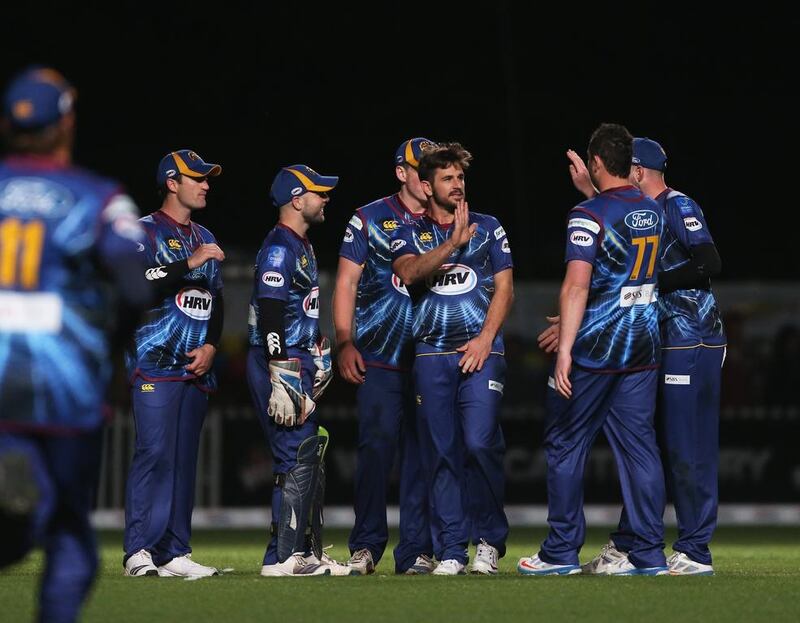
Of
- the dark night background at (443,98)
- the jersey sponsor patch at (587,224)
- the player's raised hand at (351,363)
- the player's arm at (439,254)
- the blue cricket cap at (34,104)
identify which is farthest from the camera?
the dark night background at (443,98)

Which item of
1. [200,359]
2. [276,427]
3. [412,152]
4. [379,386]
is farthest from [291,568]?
[412,152]

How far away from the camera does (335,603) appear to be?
24.6 ft

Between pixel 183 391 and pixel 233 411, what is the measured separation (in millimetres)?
7514

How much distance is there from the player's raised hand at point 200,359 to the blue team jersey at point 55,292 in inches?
159

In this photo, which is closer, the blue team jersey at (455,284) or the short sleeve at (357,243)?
the blue team jersey at (455,284)

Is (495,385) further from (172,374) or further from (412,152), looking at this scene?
(172,374)

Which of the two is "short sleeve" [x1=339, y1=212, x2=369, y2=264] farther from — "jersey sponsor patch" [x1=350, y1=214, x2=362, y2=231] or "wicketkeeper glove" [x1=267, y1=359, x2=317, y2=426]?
"wicketkeeper glove" [x1=267, y1=359, x2=317, y2=426]

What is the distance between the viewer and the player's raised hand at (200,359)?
30.8 ft

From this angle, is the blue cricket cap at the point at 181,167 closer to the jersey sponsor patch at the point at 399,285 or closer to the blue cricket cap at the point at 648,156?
the jersey sponsor patch at the point at 399,285

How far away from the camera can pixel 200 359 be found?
938 cm

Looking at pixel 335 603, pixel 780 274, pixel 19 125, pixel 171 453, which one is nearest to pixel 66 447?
pixel 19 125

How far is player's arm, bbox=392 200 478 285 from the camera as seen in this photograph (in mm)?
8906

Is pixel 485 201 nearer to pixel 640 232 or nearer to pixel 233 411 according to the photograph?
pixel 233 411

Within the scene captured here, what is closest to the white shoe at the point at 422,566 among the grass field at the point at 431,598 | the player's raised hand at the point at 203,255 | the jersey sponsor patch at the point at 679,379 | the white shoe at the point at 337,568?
the grass field at the point at 431,598
